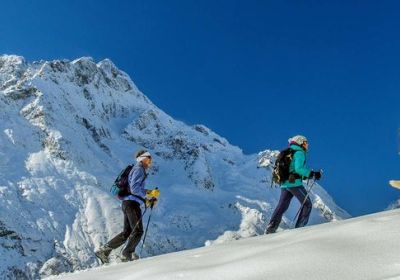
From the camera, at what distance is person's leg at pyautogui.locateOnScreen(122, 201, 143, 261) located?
36.6 ft

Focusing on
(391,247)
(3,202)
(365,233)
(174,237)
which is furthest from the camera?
(174,237)

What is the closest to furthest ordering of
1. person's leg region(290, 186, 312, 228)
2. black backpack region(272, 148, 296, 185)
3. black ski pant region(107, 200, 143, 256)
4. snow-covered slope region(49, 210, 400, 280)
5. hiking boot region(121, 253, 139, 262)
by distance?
snow-covered slope region(49, 210, 400, 280)
hiking boot region(121, 253, 139, 262)
black ski pant region(107, 200, 143, 256)
person's leg region(290, 186, 312, 228)
black backpack region(272, 148, 296, 185)

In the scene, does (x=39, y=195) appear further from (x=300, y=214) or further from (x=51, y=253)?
(x=300, y=214)

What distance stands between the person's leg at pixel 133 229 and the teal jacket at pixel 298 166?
9.81ft

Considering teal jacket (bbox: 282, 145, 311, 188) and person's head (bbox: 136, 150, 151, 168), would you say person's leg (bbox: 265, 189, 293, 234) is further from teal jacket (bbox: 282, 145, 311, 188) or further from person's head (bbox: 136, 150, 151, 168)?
person's head (bbox: 136, 150, 151, 168)

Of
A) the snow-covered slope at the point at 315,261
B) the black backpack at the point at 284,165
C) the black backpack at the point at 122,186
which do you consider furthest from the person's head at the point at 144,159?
the snow-covered slope at the point at 315,261

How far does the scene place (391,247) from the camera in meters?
5.04

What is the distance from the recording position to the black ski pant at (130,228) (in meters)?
11.2

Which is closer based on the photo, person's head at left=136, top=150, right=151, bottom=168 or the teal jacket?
the teal jacket

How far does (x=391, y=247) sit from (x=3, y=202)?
177924 mm

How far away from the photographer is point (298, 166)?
1127 centimetres

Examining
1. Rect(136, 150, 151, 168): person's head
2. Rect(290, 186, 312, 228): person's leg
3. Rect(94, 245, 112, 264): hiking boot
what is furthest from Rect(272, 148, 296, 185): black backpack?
Rect(94, 245, 112, 264): hiking boot

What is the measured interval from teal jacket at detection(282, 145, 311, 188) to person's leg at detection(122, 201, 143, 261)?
118 inches

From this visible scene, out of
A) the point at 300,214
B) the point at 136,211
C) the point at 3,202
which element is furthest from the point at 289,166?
the point at 3,202
